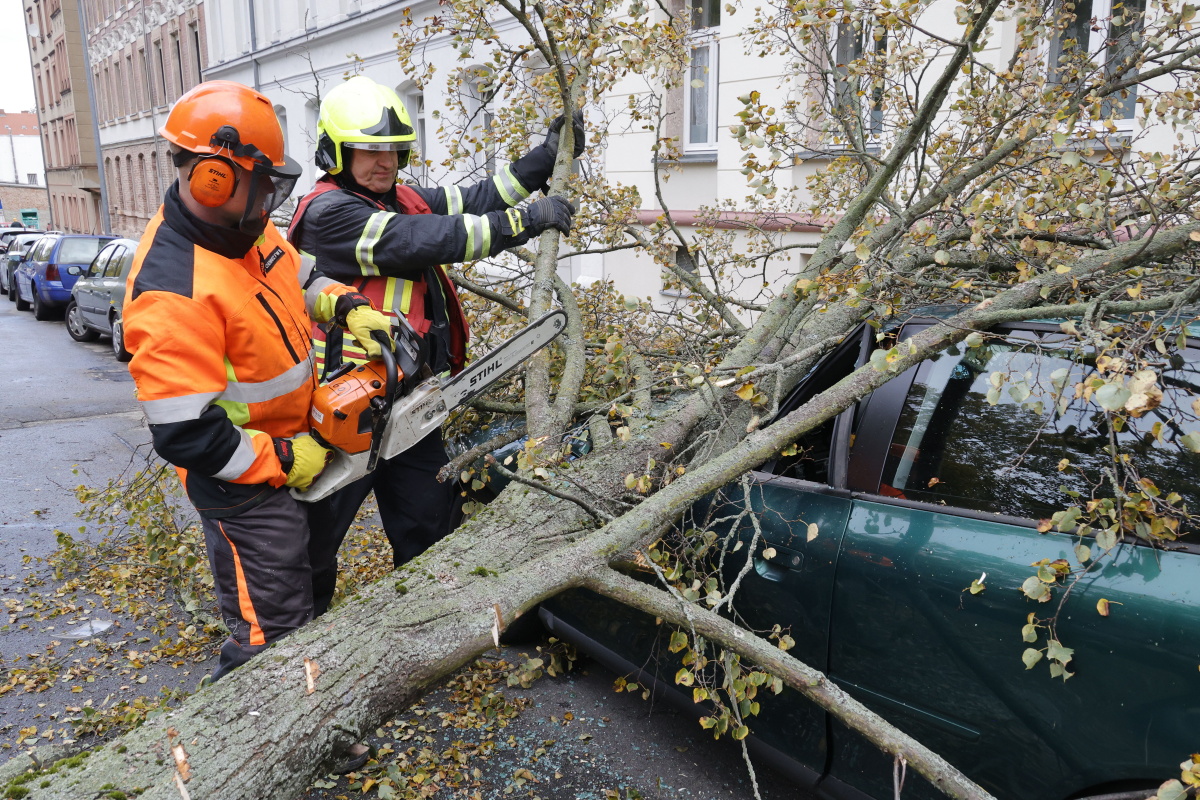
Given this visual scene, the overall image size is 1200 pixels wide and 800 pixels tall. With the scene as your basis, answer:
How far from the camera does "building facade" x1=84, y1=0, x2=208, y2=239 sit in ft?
88.4

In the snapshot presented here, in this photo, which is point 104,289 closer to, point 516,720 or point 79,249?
point 79,249

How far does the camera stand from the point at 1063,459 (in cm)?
200

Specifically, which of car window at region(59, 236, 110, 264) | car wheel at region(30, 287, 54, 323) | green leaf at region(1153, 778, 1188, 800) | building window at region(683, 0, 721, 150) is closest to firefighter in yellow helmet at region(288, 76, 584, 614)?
green leaf at region(1153, 778, 1188, 800)

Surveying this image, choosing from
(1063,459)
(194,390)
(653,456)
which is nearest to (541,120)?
(653,456)

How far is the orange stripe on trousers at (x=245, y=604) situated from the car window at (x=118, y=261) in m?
11.6

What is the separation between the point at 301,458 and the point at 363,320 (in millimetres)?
487

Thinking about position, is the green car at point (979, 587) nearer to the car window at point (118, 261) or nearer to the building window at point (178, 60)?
the car window at point (118, 261)

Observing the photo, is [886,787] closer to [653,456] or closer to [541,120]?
[653,456]

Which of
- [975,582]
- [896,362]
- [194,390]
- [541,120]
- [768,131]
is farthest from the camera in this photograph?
[541,120]

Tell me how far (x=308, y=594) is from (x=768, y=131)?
243cm

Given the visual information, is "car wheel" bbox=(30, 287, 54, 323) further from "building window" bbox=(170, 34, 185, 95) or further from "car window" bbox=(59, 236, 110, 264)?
"building window" bbox=(170, 34, 185, 95)

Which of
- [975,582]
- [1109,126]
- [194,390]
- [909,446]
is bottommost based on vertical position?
[975,582]

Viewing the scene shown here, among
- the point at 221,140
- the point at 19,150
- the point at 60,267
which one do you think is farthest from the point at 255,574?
the point at 19,150

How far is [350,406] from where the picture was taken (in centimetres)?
261
